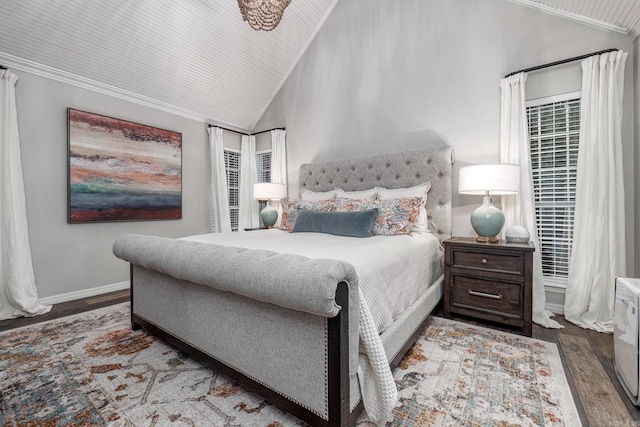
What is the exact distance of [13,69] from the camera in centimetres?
270

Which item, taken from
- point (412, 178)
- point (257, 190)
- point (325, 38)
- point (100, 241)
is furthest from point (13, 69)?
point (412, 178)

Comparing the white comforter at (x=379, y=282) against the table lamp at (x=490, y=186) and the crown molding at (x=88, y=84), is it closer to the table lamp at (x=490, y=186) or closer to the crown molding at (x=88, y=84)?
the table lamp at (x=490, y=186)

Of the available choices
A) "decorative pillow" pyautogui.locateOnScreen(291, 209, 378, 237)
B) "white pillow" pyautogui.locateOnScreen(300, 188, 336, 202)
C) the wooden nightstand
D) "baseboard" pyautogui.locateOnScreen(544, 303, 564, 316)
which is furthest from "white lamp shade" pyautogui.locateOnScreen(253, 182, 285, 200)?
"baseboard" pyautogui.locateOnScreen(544, 303, 564, 316)

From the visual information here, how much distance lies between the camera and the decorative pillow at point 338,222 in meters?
2.34

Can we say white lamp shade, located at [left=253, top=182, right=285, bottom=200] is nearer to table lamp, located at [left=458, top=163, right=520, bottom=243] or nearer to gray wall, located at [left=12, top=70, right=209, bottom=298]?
gray wall, located at [left=12, top=70, right=209, bottom=298]

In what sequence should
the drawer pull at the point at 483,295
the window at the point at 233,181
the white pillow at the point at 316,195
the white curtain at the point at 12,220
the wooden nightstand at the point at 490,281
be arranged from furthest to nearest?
the window at the point at 233,181, the white pillow at the point at 316,195, the white curtain at the point at 12,220, the drawer pull at the point at 483,295, the wooden nightstand at the point at 490,281

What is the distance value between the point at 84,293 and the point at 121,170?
4.76 ft

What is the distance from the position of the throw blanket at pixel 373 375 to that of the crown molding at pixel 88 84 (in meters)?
3.84

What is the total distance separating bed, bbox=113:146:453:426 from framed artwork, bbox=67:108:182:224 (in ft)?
5.15

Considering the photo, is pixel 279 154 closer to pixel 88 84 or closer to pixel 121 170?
pixel 121 170

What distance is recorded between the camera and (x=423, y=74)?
3.12 meters

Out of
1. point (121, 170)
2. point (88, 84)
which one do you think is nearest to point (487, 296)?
point (121, 170)

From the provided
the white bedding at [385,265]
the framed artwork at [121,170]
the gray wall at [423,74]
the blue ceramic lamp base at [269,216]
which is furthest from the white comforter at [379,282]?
the framed artwork at [121,170]

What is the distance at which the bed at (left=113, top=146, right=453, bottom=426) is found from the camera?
3.48 ft
